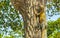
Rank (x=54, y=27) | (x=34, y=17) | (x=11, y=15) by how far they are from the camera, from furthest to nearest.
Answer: (x=54, y=27) → (x=11, y=15) → (x=34, y=17)

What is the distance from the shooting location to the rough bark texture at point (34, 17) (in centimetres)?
332

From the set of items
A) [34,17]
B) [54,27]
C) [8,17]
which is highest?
[34,17]

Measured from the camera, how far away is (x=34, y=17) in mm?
3342

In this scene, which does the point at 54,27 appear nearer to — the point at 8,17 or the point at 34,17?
the point at 8,17

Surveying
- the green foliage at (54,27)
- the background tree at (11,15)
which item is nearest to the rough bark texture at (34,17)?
the background tree at (11,15)

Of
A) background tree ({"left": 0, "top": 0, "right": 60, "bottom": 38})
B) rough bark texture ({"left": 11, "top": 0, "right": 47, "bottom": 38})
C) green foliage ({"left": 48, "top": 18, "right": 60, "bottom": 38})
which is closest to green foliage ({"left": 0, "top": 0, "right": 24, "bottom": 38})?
background tree ({"left": 0, "top": 0, "right": 60, "bottom": 38})

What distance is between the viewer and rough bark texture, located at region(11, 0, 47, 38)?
10.9 feet

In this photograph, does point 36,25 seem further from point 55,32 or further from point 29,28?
point 55,32

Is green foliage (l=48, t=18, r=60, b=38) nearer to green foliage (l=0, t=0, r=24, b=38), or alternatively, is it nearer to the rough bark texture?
green foliage (l=0, t=0, r=24, b=38)

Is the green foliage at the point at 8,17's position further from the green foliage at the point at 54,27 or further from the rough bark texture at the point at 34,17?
the rough bark texture at the point at 34,17

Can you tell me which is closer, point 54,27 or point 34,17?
point 34,17

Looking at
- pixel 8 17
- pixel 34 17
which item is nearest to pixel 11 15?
pixel 8 17

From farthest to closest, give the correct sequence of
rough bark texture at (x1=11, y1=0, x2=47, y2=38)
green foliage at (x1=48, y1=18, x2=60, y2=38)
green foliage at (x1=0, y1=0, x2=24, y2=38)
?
green foliage at (x1=48, y1=18, x2=60, y2=38)
green foliage at (x1=0, y1=0, x2=24, y2=38)
rough bark texture at (x1=11, y1=0, x2=47, y2=38)

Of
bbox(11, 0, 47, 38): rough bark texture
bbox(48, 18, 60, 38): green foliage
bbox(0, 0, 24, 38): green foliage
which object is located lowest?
bbox(48, 18, 60, 38): green foliage
